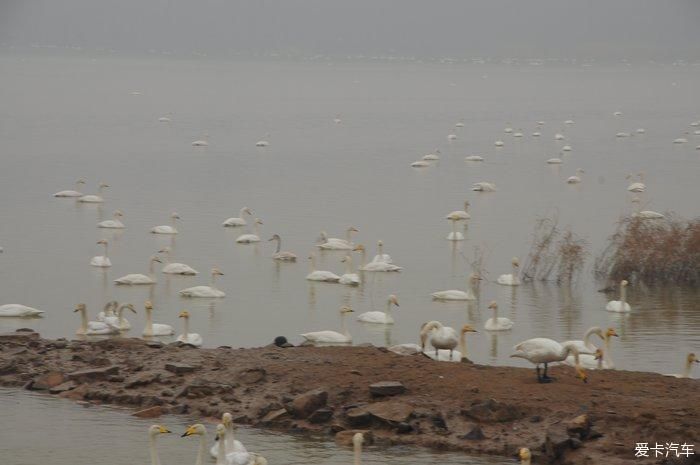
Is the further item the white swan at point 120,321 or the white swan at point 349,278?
the white swan at point 349,278

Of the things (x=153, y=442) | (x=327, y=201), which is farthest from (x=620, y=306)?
(x=327, y=201)

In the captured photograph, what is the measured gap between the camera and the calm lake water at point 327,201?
2181 centimetres

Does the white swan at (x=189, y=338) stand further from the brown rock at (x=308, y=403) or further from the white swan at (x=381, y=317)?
the brown rock at (x=308, y=403)

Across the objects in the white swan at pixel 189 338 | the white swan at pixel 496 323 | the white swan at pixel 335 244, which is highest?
the white swan at pixel 335 244

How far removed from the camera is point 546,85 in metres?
126

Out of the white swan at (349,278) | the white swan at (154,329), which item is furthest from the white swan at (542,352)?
the white swan at (349,278)

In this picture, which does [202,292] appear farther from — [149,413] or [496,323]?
[149,413]

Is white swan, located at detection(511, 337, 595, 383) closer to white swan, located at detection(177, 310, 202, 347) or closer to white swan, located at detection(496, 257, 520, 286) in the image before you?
white swan, located at detection(177, 310, 202, 347)

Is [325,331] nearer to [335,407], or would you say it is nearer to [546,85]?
[335,407]

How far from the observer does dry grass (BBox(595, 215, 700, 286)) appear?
24656 mm

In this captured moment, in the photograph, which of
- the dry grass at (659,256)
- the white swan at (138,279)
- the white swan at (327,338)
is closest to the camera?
the white swan at (327,338)

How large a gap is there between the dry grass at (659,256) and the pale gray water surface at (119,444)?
12672mm

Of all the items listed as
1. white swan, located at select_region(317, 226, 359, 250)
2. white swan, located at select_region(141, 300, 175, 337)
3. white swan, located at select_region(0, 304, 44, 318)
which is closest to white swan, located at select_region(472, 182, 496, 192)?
white swan, located at select_region(317, 226, 359, 250)

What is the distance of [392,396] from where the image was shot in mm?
13711
